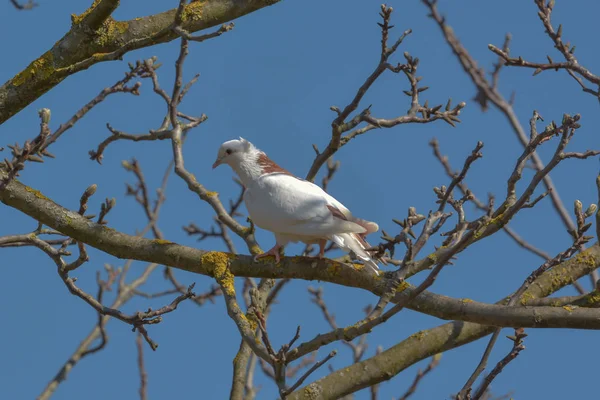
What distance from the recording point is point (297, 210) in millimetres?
4953

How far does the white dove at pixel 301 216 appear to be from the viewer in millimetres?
4727

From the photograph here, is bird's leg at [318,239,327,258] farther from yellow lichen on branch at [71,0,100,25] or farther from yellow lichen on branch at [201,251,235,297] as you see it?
yellow lichen on branch at [71,0,100,25]

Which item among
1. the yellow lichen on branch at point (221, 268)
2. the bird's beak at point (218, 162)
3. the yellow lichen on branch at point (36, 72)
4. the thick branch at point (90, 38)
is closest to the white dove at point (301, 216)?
the yellow lichen on branch at point (221, 268)

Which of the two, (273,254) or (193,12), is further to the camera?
(193,12)

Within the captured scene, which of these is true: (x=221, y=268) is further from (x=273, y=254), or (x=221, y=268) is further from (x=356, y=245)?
(x=356, y=245)

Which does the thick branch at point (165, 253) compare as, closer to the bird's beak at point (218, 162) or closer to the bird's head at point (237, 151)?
the bird's head at point (237, 151)

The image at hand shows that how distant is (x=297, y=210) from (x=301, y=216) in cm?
5

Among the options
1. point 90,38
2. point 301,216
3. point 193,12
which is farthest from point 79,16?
point 301,216

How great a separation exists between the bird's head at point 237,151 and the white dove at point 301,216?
331 mm

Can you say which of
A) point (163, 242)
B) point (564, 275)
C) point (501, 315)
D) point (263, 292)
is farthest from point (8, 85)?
point (564, 275)

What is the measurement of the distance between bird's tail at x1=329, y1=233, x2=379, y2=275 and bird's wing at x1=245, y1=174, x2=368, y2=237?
0.15ft

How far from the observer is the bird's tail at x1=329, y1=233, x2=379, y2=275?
440cm

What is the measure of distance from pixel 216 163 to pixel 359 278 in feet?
7.23

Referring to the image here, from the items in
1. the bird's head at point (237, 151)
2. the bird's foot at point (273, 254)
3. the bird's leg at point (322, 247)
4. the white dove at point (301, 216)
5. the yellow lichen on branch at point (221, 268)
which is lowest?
the yellow lichen on branch at point (221, 268)
